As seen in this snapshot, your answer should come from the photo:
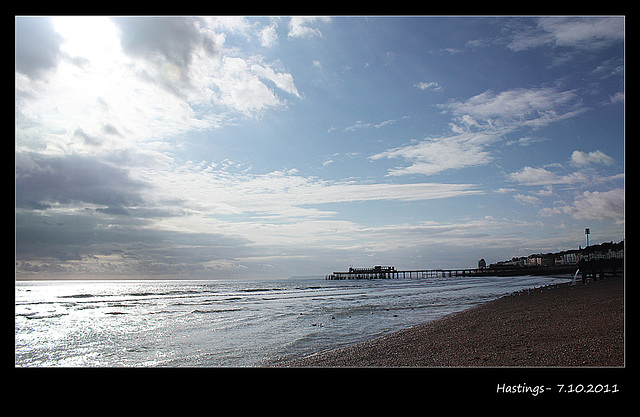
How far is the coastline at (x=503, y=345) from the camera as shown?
5.21m

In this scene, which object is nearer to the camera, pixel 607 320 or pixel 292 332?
pixel 607 320

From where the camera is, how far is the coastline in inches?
205

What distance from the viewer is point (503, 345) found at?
21.0 ft
